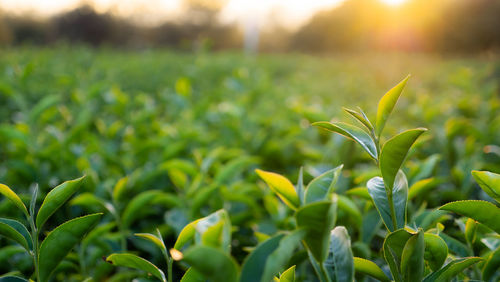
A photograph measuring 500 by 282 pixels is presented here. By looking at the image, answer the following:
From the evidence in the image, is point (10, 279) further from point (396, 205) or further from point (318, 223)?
point (396, 205)

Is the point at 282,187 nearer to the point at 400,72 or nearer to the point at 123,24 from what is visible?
the point at 400,72

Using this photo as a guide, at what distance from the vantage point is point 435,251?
59 cm

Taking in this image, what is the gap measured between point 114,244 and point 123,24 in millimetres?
31094

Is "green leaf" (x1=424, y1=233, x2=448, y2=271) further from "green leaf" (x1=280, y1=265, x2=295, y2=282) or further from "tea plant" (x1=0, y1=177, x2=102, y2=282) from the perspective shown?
"tea plant" (x1=0, y1=177, x2=102, y2=282)

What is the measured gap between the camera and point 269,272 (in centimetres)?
40

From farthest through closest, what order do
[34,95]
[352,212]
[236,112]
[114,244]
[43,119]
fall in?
[34,95], [236,112], [43,119], [114,244], [352,212]

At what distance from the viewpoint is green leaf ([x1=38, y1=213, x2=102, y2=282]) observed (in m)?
0.60

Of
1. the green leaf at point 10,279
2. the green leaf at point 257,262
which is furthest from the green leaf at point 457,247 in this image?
the green leaf at point 10,279

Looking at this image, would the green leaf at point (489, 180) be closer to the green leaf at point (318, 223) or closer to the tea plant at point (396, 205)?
the tea plant at point (396, 205)

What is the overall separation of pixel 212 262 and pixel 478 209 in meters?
0.45

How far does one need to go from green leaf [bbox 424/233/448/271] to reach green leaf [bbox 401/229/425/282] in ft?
0.17

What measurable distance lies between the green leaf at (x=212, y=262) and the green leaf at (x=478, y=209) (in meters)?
0.38

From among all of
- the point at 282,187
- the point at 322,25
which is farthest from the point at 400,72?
the point at 322,25

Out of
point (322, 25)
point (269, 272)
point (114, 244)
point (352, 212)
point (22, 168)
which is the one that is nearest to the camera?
point (269, 272)
